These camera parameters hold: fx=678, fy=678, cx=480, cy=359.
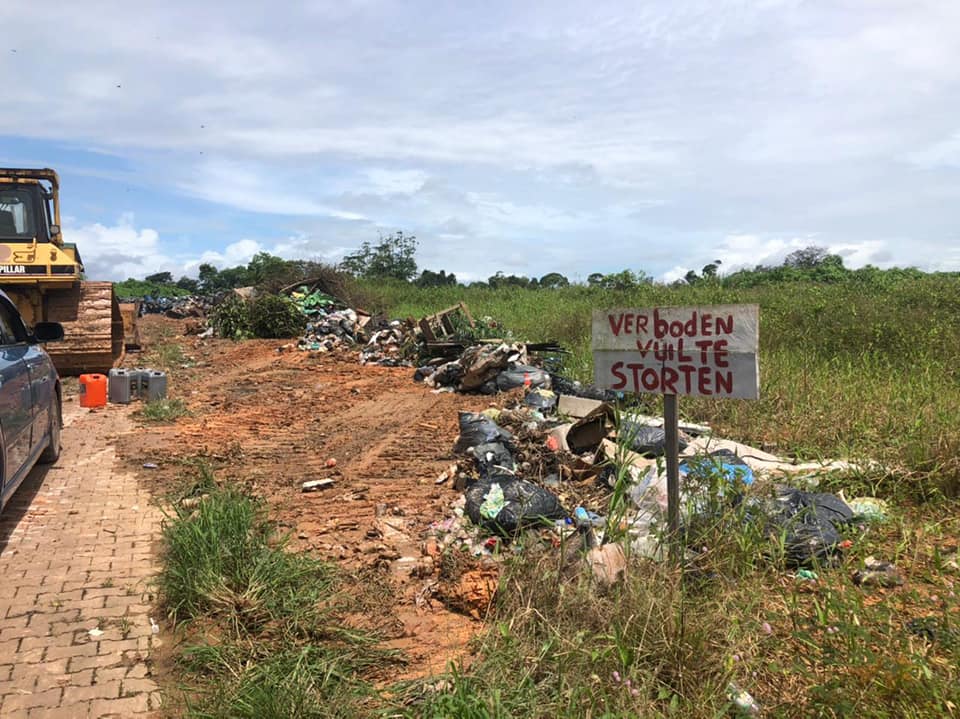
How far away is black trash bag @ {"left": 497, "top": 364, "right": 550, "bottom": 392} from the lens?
920 cm

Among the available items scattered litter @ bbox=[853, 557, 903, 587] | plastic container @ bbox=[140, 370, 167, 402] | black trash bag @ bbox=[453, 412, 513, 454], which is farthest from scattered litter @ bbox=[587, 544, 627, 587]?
plastic container @ bbox=[140, 370, 167, 402]

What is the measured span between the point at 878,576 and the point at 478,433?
3474 mm

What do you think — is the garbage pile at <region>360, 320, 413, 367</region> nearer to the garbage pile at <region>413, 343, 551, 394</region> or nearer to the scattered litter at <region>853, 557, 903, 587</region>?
the garbage pile at <region>413, 343, 551, 394</region>

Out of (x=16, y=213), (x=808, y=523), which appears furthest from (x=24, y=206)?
(x=808, y=523)

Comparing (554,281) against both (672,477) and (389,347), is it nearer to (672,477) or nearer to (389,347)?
(389,347)

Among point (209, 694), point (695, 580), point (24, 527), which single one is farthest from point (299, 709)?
point (24, 527)

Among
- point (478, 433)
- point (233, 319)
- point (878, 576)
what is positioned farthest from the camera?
point (233, 319)

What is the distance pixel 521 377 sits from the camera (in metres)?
9.59

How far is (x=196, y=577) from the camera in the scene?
3379 mm

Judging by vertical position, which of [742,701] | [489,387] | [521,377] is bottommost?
[742,701]

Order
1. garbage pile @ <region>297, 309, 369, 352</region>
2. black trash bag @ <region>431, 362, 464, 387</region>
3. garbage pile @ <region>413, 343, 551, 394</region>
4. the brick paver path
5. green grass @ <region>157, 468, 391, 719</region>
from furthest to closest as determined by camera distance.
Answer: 1. garbage pile @ <region>297, 309, 369, 352</region>
2. black trash bag @ <region>431, 362, 464, 387</region>
3. garbage pile @ <region>413, 343, 551, 394</region>
4. the brick paver path
5. green grass @ <region>157, 468, 391, 719</region>

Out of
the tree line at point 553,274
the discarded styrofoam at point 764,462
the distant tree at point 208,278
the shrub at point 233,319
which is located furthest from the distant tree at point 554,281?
the distant tree at point 208,278

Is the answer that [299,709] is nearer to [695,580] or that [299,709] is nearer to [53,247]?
[695,580]

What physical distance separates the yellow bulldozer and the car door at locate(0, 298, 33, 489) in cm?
536
